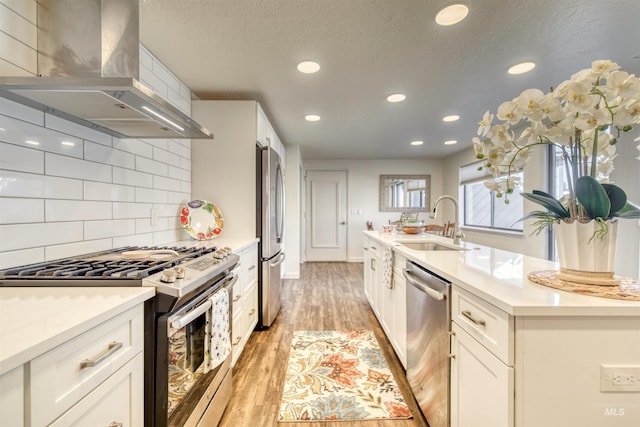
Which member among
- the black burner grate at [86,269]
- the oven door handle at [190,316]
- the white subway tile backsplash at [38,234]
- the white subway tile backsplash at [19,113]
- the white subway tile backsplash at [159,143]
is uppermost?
the white subway tile backsplash at [159,143]

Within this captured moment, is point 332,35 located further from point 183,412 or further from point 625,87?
point 183,412

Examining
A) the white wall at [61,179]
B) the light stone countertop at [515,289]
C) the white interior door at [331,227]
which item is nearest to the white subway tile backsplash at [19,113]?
the white wall at [61,179]

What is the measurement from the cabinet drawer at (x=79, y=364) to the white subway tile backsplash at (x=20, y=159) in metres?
0.78

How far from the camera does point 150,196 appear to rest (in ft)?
6.35

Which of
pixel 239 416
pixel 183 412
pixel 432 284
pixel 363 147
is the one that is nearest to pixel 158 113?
pixel 183 412

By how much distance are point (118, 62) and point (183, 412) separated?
1.50m

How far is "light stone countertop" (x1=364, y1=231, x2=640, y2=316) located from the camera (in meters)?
0.80

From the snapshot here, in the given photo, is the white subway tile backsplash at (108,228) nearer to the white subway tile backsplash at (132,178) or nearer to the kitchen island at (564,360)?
the white subway tile backsplash at (132,178)

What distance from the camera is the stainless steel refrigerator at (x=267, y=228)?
2586mm

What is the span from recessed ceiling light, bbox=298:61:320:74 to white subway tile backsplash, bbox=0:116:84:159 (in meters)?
1.48

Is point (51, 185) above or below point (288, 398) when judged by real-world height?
above

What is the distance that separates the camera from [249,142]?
2619mm

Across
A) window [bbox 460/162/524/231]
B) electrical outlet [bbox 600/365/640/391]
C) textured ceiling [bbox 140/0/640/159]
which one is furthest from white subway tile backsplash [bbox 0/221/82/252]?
window [bbox 460/162/524/231]

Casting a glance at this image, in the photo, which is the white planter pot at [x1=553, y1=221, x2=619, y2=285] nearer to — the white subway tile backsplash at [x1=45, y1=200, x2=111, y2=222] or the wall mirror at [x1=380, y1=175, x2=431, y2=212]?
the white subway tile backsplash at [x1=45, y1=200, x2=111, y2=222]
